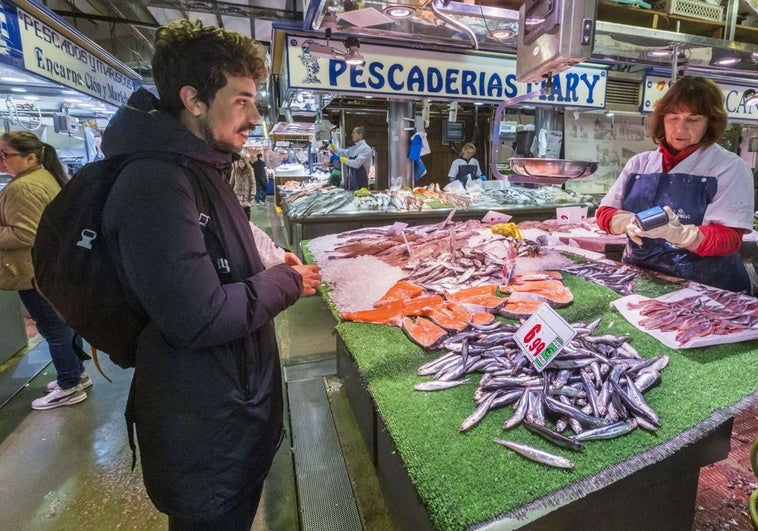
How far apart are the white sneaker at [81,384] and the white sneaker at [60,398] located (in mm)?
45

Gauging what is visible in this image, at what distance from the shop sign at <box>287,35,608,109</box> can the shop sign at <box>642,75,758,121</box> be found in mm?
1346

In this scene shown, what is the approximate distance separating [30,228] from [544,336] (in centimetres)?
370

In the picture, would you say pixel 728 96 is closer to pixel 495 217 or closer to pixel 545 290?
pixel 495 217

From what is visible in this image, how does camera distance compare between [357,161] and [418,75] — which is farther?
[357,161]

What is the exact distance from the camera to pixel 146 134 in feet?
3.78

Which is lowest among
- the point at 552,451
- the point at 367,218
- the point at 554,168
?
the point at 552,451

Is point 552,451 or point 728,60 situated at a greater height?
point 728,60

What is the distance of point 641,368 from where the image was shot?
1628mm

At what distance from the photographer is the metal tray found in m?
2.29

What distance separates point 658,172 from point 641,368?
64.0 inches

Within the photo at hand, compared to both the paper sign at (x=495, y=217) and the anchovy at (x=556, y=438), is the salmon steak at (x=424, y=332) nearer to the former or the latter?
the anchovy at (x=556, y=438)

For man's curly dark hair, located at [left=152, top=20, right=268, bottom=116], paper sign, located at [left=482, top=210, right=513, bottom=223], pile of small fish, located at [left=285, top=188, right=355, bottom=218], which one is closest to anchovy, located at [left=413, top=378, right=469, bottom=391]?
man's curly dark hair, located at [left=152, top=20, right=268, bottom=116]

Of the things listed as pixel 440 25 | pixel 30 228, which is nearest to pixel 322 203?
pixel 440 25

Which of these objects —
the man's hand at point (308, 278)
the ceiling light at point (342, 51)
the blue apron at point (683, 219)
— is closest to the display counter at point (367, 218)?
the ceiling light at point (342, 51)
